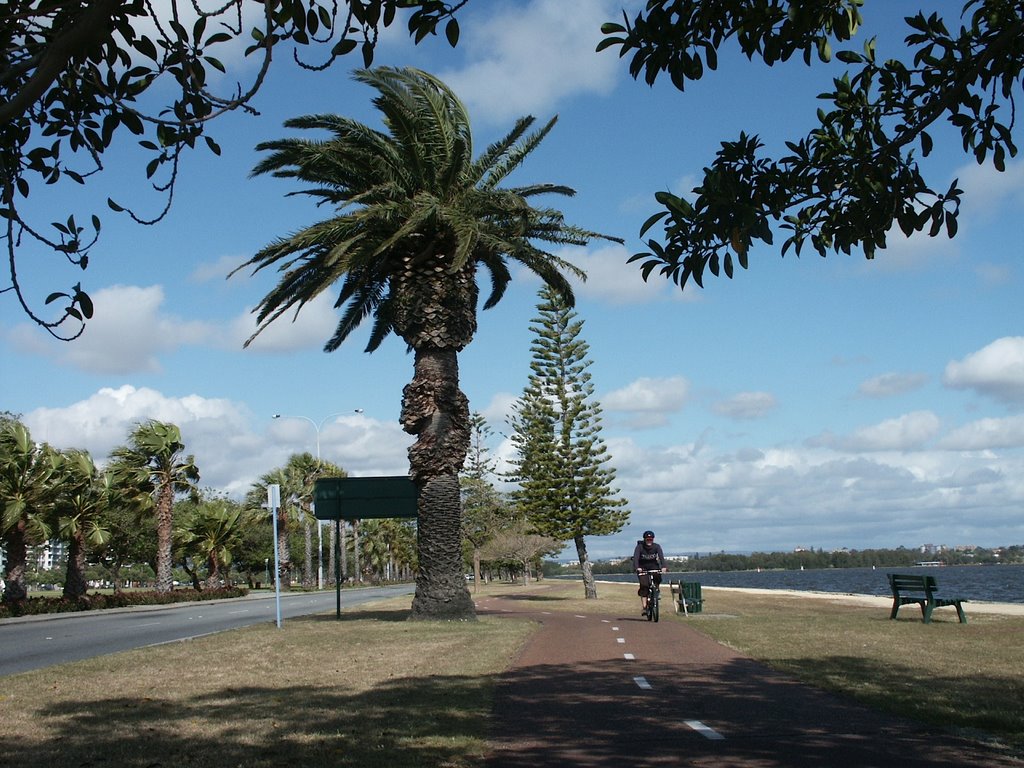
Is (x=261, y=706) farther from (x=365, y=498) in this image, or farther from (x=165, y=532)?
(x=165, y=532)

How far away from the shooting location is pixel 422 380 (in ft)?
68.6

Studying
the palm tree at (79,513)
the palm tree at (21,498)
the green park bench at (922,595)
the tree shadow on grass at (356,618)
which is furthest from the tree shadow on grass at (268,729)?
the palm tree at (79,513)

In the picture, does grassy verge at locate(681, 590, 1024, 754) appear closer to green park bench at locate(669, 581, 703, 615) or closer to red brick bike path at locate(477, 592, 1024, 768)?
red brick bike path at locate(477, 592, 1024, 768)

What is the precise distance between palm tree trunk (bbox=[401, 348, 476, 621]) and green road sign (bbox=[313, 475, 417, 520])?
280cm

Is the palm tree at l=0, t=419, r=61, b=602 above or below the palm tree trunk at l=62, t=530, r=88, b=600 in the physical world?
above

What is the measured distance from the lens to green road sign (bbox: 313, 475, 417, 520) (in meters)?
24.0

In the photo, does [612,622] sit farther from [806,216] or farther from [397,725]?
[806,216]

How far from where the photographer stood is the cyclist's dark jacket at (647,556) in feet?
69.9

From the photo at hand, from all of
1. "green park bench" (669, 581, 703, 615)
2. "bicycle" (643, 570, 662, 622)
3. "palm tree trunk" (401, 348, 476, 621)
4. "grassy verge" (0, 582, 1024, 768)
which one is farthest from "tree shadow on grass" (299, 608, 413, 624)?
"green park bench" (669, 581, 703, 615)

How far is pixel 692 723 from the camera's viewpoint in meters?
8.14

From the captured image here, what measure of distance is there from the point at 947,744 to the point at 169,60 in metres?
7.04

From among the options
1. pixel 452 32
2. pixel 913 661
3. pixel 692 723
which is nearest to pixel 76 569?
pixel 913 661

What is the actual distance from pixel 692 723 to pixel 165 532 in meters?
47.5

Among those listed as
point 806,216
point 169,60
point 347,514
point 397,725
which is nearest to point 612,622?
point 347,514
